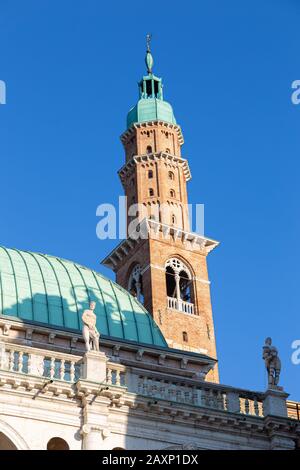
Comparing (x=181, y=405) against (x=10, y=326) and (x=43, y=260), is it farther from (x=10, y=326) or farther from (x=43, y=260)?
(x=43, y=260)

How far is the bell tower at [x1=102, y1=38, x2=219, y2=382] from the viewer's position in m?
69.2

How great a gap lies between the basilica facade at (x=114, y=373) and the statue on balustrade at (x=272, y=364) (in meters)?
0.44

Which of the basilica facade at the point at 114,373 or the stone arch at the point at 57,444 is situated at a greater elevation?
the basilica facade at the point at 114,373

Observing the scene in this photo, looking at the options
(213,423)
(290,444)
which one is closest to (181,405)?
(213,423)

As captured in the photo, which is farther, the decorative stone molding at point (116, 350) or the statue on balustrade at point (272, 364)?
the decorative stone molding at point (116, 350)

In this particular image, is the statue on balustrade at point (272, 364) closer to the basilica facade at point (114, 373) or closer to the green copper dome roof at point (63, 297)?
the basilica facade at point (114, 373)

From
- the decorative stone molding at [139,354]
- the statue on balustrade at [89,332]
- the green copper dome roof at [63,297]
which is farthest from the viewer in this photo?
the decorative stone molding at [139,354]

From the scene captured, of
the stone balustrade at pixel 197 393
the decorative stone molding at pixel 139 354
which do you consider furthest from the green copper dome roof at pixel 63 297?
the stone balustrade at pixel 197 393

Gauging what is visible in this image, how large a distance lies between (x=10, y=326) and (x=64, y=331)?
220 cm

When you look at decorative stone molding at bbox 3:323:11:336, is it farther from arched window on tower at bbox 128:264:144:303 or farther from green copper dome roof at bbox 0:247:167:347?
arched window on tower at bbox 128:264:144:303

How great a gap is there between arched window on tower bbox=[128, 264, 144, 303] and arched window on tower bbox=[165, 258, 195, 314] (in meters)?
1.98

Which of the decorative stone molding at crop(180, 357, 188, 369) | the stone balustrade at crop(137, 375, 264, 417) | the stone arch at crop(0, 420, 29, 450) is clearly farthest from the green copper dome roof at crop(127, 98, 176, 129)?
the stone arch at crop(0, 420, 29, 450)

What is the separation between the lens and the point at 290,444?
35.2 m

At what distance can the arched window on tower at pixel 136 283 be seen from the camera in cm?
7150
